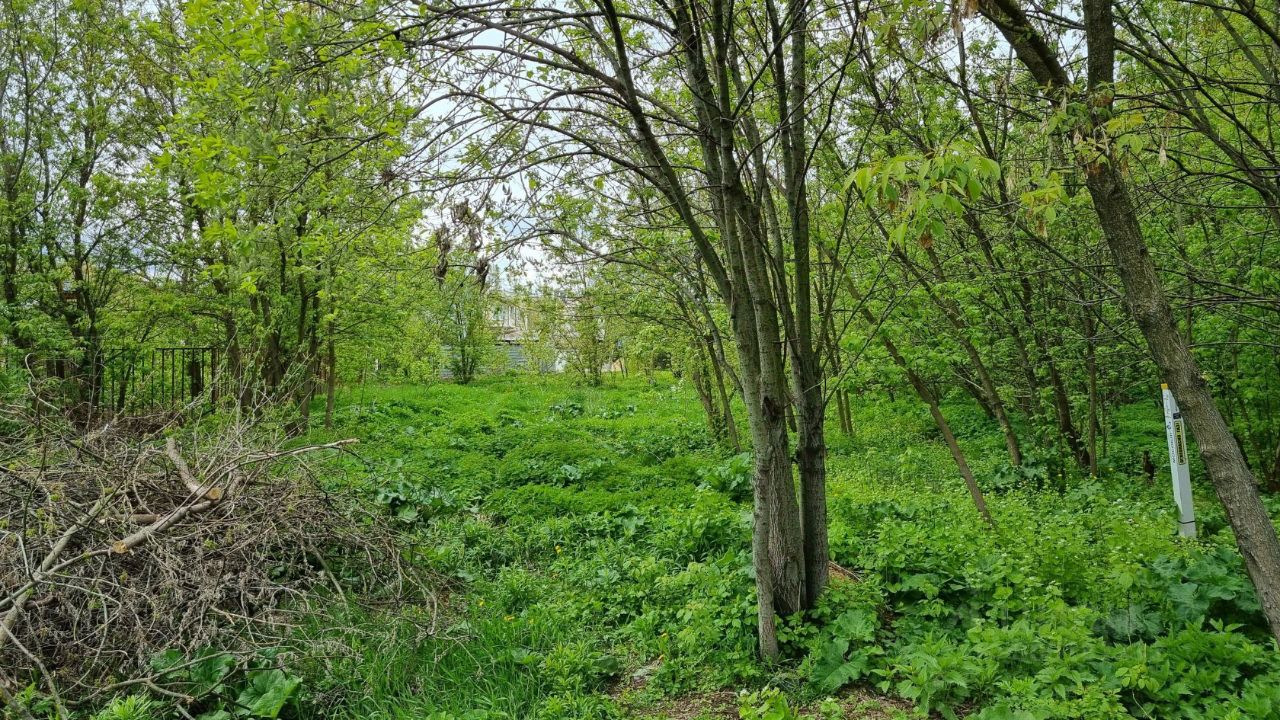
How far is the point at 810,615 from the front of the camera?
12.6 ft

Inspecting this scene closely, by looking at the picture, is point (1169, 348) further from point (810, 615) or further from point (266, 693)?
point (266, 693)

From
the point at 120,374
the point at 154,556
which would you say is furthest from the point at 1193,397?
the point at 120,374

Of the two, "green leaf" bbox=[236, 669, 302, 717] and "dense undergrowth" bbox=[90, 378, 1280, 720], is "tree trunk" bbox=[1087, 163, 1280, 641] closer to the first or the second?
"dense undergrowth" bbox=[90, 378, 1280, 720]

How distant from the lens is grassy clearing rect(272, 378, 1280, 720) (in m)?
2.91

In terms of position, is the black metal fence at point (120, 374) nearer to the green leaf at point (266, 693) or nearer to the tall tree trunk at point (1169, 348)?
the green leaf at point (266, 693)

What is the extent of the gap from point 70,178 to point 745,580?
452 inches

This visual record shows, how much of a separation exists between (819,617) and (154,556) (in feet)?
12.4

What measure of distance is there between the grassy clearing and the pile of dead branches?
0.51m

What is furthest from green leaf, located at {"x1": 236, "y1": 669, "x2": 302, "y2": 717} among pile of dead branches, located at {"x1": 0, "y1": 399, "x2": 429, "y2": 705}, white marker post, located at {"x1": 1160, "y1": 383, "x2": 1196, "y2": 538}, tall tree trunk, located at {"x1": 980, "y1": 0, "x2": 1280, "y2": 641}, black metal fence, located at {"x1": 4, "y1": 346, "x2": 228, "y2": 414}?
black metal fence, located at {"x1": 4, "y1": 346, "x2": 228, "y2": 414}

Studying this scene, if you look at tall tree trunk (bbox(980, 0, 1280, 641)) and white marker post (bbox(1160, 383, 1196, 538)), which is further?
white marker post (bbox(1160, 383, 1196, 538))

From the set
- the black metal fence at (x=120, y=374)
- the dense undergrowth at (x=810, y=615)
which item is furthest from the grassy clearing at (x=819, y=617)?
the black metal fence at (x=120, y=374)

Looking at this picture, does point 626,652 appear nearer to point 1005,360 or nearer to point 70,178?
point 1005,360

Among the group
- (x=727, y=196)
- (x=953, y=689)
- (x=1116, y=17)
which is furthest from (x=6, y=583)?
(x=1116, y=17)

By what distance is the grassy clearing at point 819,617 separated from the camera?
9.56 feet
